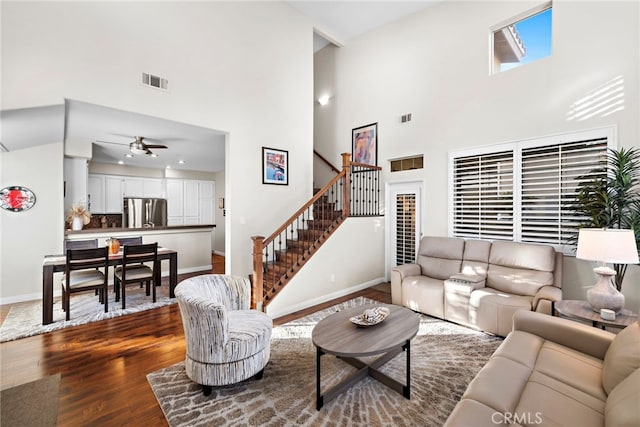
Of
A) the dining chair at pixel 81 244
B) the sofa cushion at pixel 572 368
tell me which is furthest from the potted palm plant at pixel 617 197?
the dining chair at pixel 81 244

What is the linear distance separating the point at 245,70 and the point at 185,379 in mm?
4457

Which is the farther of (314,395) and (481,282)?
(481,282)

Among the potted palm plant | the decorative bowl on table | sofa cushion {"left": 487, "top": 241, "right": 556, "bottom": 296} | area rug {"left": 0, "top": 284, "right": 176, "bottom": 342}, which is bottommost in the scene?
area rug {"left": 0, "top": 284, "right": 176, "bottom": 342}

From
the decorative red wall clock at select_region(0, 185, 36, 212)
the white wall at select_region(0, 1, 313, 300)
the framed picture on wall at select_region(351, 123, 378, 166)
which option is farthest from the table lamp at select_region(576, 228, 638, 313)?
the decorative red wall clock at select_region(0, 185, 36, 212)

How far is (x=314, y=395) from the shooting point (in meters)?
2.23

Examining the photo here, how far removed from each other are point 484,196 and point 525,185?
544mm

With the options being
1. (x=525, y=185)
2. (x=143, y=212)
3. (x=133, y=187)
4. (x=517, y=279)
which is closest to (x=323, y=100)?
(x=525, y=185)

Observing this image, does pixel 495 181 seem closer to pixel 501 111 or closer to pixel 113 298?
pixel 501 111

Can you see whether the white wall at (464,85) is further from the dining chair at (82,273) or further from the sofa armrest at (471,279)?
the dining chair at (82,273)

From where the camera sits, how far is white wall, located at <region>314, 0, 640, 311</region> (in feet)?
11.0

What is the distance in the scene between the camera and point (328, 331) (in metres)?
2.32

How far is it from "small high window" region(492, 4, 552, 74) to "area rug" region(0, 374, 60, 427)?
6413 mm

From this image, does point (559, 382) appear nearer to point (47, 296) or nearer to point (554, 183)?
point (554, 183)

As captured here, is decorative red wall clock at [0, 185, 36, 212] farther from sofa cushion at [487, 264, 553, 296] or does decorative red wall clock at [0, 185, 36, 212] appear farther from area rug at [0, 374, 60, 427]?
sofa cushion at [487, 264, 553, 296]
